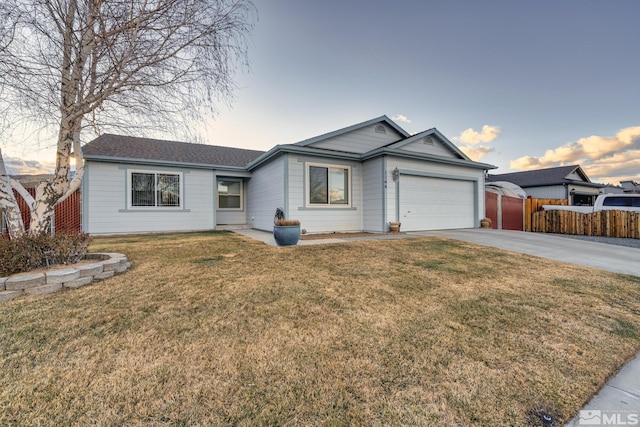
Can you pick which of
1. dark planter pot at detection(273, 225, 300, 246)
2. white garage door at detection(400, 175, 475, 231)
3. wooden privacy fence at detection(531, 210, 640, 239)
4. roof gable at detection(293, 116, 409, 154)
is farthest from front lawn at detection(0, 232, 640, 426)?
wooden privacy fence at detection(531, 210, 640, 239)

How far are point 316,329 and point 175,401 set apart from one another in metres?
1.33

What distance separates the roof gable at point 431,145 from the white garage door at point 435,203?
1278 millimetres

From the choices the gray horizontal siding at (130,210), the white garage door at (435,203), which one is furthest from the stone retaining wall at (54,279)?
the white garage door at (435,203)

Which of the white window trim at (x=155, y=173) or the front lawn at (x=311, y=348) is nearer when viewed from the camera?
the front lawn at (x=311, y=348)

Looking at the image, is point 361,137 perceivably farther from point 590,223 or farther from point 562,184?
point 562,184

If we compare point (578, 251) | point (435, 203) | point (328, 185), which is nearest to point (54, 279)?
point (328, 185)

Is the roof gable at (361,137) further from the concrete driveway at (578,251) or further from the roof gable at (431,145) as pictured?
the concrete driveway at (578,251)

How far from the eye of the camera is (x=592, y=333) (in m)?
2.78

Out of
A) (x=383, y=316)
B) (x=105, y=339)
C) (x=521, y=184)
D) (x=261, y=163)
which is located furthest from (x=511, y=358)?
(x=521, y=184)

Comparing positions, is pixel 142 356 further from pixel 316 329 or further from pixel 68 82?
pixel 68 82

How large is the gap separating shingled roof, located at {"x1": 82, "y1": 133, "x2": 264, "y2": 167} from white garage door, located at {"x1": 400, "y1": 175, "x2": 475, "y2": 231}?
27.8 feet

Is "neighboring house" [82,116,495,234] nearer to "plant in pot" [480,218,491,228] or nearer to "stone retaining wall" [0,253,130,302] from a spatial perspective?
"plant in pot" [480,218,491,228]

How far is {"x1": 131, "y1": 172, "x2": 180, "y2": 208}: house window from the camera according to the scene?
10836 mm

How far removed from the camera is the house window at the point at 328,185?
962cm
